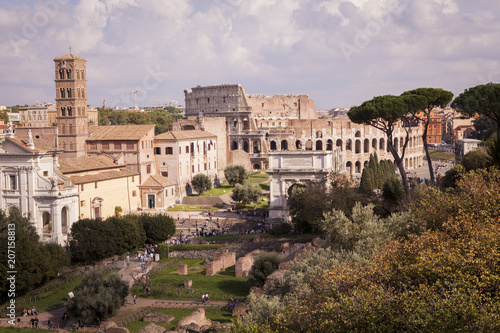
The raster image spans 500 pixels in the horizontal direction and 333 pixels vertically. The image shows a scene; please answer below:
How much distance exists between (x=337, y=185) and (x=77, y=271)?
17166 mm

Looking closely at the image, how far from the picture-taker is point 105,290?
21.7 metres

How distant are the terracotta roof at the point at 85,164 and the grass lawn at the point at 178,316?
54.7 feet

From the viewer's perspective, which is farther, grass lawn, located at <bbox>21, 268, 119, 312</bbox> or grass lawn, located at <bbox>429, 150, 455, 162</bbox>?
grass lawn, located at <bbox>429, 150, 455, 162</bbox>

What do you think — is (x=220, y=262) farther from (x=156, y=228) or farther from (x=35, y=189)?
(x=35, y=189)

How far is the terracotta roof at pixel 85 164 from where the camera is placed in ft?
119

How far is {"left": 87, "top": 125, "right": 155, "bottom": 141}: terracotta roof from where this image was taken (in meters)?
44.3

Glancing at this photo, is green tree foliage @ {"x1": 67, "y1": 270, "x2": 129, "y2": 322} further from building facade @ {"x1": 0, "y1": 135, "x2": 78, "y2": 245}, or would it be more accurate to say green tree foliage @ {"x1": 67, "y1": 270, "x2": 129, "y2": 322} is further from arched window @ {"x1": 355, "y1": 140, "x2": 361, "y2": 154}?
arched window @ {"x1": 355, "y1": 140, "x2": 361, "y2": 154}

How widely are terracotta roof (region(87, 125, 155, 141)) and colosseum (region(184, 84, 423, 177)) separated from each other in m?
28.5

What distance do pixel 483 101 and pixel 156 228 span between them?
1920 centimetres

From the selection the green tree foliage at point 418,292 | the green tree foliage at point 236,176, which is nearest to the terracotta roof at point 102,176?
the green tree foliage at point 236,176

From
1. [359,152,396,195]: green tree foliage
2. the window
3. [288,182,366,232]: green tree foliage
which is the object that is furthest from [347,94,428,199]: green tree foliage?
the window

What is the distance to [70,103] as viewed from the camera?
1753 inches

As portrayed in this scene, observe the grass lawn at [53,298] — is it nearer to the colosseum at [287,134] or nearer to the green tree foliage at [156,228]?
the green tree foliage at [156,228]

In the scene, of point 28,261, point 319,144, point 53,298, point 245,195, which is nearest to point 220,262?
point 53,298
